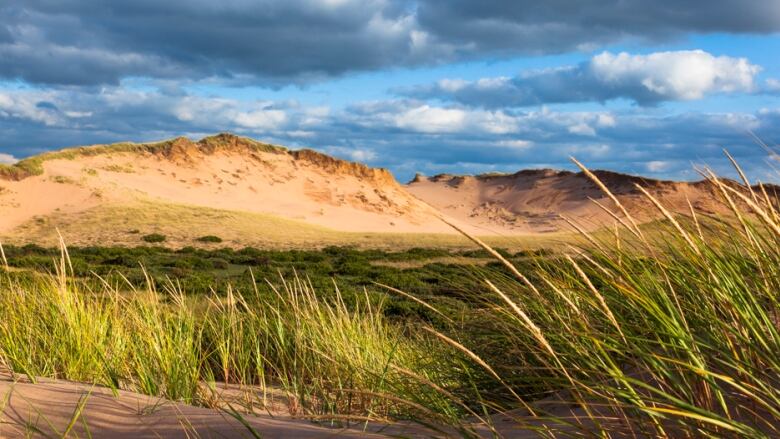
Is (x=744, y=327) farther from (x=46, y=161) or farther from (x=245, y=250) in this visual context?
(x=46, y=161)

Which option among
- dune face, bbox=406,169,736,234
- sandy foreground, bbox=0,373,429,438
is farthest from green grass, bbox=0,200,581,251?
sandy foreground, bbox=0,373,429,438

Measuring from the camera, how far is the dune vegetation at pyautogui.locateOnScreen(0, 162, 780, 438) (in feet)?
8.00

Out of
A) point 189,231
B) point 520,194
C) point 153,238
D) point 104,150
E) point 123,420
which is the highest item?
point 104,150

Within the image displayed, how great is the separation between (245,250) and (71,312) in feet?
74.0

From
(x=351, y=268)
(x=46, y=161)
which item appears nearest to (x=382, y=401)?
(x=351, y=268)

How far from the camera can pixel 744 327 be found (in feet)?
8.54

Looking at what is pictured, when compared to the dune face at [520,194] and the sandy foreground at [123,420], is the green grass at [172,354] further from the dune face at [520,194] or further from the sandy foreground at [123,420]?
the dune face at [520,194]

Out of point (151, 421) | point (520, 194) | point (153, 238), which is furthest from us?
point (520, 194)

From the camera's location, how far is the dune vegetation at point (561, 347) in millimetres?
2439

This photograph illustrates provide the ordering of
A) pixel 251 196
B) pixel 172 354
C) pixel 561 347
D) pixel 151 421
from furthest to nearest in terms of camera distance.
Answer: pixel 251 196 → pixel 172 354 → pixel 151 421 → pixel 561 347

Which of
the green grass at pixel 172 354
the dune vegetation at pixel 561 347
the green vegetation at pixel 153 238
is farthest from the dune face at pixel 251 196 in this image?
the dune vegetation at pixel 561 347

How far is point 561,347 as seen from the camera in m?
3.35

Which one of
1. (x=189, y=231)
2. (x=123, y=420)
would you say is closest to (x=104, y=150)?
(x=189, y=231)

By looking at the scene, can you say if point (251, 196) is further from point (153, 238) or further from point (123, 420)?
point (123, 420)
